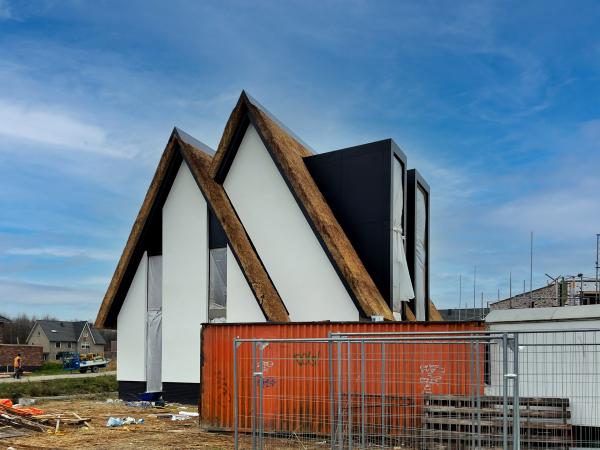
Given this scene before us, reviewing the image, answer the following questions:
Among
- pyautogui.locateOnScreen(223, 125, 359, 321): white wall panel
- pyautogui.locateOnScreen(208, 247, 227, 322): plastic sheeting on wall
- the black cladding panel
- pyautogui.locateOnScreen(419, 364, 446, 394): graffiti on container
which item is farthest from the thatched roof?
pyautogui.locateOnScreen(419, 364, 446, 394): graffiti on container

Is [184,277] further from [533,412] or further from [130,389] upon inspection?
[533,412]

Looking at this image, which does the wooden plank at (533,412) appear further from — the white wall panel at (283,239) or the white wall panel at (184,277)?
the white wall panel at (184,277)

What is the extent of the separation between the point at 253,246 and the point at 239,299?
6.22ft

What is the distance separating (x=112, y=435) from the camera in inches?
534

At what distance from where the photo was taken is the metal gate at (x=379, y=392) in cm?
892

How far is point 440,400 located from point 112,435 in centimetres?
749

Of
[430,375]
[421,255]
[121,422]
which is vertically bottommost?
[121,422]

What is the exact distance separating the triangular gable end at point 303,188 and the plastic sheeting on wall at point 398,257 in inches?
49.3

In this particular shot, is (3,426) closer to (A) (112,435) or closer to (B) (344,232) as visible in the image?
(A) (112,435)

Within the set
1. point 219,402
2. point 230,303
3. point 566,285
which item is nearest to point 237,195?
point 230,303

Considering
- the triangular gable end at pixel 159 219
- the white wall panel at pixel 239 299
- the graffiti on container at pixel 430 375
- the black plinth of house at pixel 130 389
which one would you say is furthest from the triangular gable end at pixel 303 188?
the black plinth of house at pixel 130 389

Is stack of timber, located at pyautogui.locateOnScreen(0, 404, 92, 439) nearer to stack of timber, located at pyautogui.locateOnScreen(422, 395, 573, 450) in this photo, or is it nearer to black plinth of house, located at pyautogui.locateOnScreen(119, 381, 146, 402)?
black plinth of house, located at pyautogui.locateOnScreen(119, 381, 146, 402)

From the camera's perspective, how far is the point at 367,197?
1958 cm

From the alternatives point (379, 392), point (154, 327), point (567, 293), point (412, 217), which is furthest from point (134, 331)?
point (567, 293)
